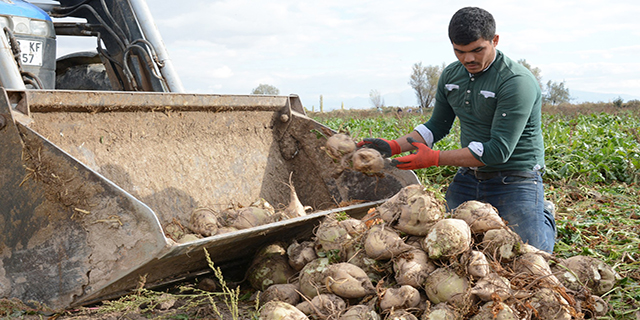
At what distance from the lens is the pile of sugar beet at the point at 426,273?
258cm

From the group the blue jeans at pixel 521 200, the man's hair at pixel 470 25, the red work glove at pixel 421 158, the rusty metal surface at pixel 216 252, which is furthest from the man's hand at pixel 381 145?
the man's hair at pixel 470 25

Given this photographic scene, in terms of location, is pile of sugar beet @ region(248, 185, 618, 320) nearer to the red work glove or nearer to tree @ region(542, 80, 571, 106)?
the red work glove

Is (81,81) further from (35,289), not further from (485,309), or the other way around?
(485,309)

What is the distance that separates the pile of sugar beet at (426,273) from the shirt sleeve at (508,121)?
2.25ft

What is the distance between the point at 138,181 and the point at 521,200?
8.66 ft

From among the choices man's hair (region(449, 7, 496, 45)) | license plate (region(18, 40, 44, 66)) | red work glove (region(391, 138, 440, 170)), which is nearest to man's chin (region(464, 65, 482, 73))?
man's hair (region(449, 7, 496, 45))

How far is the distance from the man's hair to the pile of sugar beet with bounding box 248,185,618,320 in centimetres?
114

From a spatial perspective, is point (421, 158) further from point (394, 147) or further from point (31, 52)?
point (31, 52)

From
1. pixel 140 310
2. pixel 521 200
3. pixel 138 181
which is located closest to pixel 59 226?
pixel 140 310

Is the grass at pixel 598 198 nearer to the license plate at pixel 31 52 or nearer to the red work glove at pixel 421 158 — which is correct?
the red work glove at pixel 421 158

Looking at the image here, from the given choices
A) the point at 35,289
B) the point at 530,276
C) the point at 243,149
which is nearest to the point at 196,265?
the point at 35,289

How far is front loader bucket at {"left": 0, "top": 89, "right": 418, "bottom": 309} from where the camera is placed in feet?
8.89

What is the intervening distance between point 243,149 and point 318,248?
1.35m

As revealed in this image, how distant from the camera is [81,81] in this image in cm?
499
